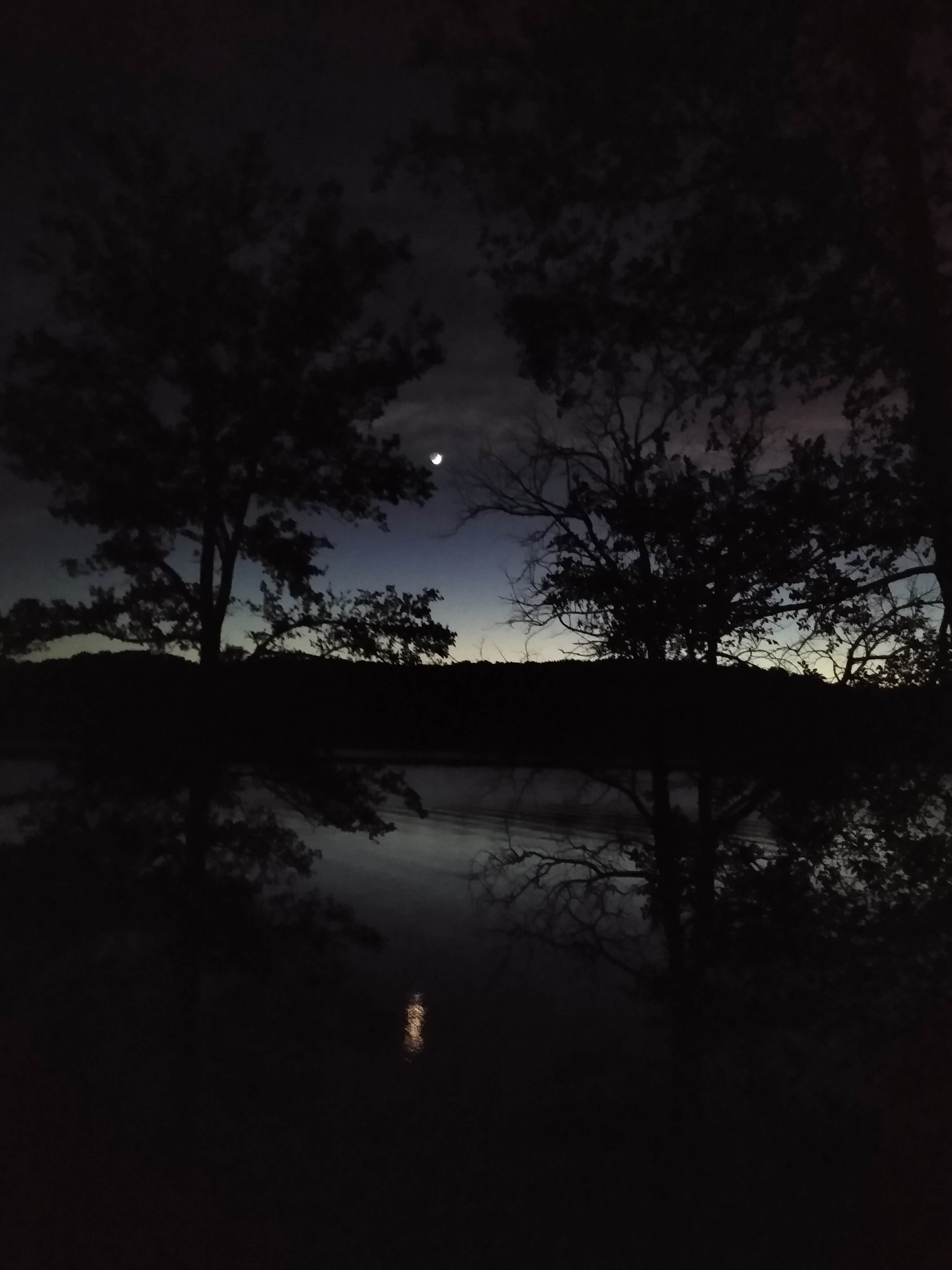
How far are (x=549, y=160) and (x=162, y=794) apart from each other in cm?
198

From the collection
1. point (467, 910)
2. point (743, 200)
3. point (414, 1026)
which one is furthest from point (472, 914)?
point (743, 200)

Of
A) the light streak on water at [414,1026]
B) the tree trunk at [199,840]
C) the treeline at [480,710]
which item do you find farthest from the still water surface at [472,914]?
the tree trunk at [199,840]

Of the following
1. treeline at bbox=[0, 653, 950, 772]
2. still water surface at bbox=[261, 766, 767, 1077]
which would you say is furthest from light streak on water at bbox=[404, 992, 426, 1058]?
treeline at bbox=[0, 653, 950, 772]

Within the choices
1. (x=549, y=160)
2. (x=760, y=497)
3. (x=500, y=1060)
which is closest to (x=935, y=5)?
(x=549, y=160)

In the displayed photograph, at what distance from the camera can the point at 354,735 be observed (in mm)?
1779

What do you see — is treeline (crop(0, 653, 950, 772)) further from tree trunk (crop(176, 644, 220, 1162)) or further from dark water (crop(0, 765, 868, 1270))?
dark water (crop(0, 765, 868, 1270))

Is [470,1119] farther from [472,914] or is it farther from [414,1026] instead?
[472,914]

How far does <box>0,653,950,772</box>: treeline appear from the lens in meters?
1.73

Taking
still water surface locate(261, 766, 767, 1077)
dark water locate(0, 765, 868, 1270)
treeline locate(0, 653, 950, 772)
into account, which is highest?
treeline locate(0, 653, 950, 772)

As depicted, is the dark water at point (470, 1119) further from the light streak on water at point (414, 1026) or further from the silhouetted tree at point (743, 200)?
the silhouetted tree at point (743, 200)

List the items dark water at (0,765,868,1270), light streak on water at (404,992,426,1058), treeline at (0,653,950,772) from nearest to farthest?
dark water at (0,765,868,1270), light streak on water at (404,992,426,1058), treeline at (0,653,950,772)

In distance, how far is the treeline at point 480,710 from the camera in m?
1.73

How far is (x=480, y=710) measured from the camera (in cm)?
180

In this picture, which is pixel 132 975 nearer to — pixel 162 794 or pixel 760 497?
pixel 162 794
